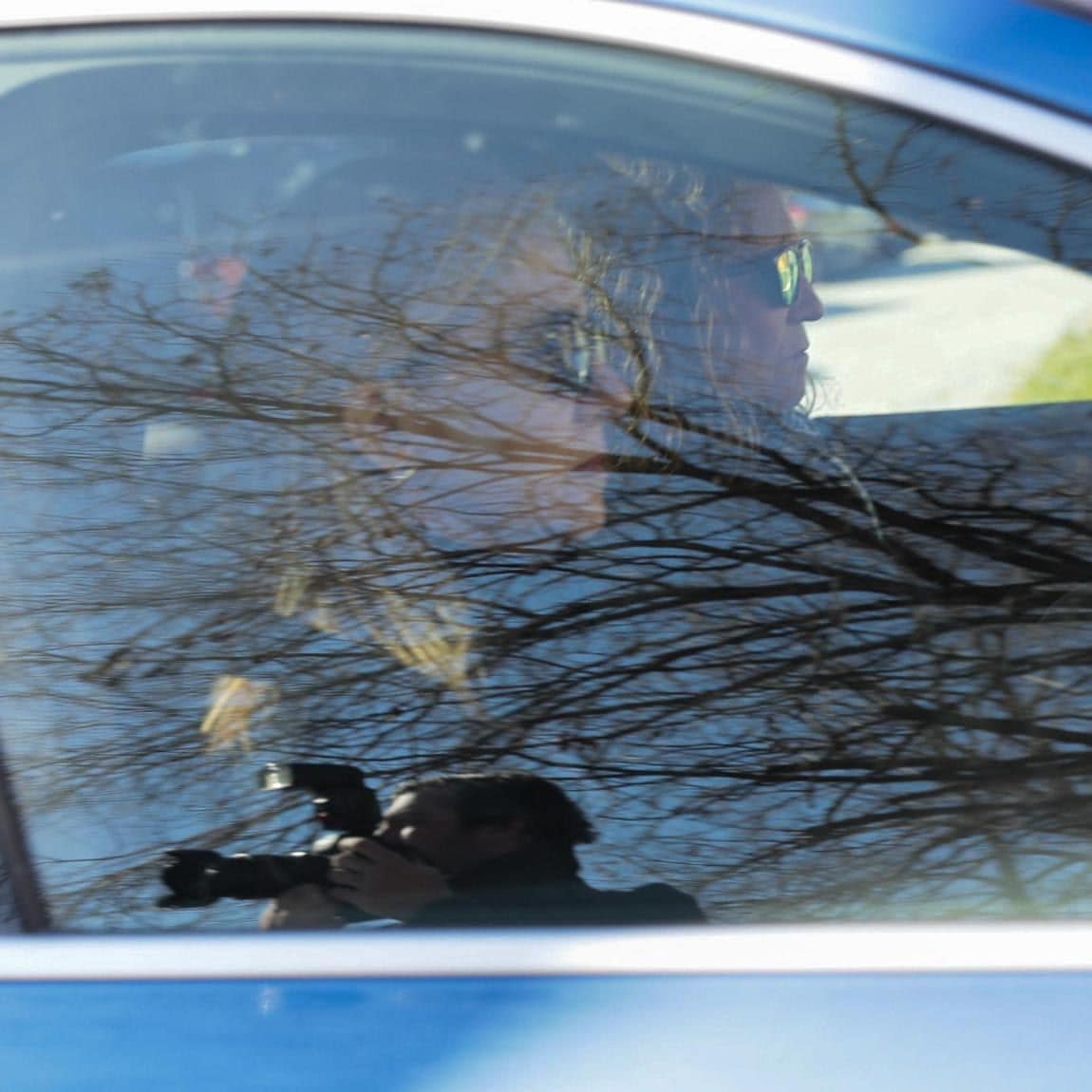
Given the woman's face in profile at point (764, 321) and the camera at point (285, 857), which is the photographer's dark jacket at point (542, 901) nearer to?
the camera at point (285, 857)

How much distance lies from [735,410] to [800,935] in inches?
17.7

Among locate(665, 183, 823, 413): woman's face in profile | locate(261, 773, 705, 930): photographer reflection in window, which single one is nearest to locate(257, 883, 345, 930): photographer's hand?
locate(261, 773, 705, 930): photographer reflection in window

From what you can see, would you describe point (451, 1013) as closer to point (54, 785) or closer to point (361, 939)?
point (361, 939)

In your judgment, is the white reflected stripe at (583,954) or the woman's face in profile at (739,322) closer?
the white reflected stripe at (583,954)

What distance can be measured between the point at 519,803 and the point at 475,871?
0.23 ft

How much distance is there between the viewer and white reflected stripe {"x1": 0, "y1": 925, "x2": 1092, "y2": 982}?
1036mm

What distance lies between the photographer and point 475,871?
1.13m

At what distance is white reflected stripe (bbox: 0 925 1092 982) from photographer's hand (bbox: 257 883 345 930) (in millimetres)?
19

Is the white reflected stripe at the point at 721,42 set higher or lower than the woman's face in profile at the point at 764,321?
higher

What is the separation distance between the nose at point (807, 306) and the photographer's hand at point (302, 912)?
0.66 m

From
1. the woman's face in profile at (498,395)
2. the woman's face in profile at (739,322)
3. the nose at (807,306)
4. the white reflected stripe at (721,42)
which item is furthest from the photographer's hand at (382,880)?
the white reflected stripe at (721,42)

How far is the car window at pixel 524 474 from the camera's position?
113cm

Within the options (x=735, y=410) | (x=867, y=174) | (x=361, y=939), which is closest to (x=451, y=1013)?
(x=361, y=939)

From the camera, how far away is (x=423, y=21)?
3.62ft
